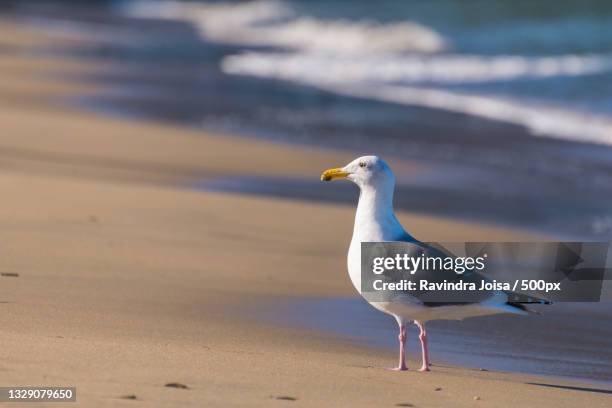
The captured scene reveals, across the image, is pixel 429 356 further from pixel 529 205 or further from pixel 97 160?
pixel 97 160

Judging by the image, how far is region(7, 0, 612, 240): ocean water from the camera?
41.7 ft

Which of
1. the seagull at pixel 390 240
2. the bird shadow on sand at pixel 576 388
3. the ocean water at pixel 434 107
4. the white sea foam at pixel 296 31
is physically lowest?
the bird shadow on sand at pixel 576 388

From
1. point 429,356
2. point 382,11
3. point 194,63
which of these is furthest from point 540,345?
point 382,11

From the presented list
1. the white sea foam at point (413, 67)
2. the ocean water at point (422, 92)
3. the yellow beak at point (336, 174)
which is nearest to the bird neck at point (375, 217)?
the yellow beak at point (336, 174)

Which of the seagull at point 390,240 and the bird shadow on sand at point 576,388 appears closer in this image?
the seagull at point 390,240

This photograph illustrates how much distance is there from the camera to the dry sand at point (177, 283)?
17.5 ft

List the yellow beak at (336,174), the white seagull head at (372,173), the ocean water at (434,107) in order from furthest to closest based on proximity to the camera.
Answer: the ocean water at (434,107)
the yellow beak at (336,174)
the white seagull head at (372,173)

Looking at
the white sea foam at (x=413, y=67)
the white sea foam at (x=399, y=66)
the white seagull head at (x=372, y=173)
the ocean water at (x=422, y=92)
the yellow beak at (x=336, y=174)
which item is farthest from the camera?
the white sea foam at (x=413, y=67)

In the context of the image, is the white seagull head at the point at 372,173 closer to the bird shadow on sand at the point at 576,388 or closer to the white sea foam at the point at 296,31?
the bird shadow on sand at the point at 576,388

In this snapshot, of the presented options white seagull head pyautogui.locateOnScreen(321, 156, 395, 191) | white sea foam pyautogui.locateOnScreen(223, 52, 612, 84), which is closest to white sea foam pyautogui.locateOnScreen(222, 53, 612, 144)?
white sea foam pyautogui.locateOnScreen(223, 52, 612, 84)

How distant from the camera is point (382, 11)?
5369cm

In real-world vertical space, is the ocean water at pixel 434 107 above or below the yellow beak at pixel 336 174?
above

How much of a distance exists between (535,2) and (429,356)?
1780 inches

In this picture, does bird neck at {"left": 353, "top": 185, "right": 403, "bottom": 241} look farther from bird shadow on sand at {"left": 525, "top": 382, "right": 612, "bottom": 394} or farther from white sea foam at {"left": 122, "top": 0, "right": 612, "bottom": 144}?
white sea foam at {"left": 122, "top": 0, "right": 612, "bottom": 144}
